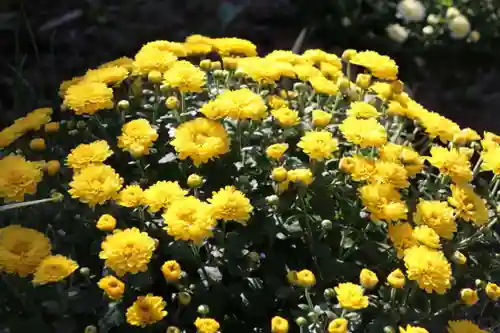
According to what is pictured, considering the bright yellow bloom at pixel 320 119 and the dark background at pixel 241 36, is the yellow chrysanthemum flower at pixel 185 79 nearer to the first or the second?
the bright yellow bloom at pixel 320 119

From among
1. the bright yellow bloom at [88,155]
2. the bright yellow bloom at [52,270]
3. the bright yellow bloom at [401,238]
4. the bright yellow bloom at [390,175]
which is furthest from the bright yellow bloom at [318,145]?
the bright yellow bloom at [52,270]

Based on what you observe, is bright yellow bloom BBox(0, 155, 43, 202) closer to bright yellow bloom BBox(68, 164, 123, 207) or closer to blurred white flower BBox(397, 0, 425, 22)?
bright yellow bloom BBox(68, 164, 123, 207)

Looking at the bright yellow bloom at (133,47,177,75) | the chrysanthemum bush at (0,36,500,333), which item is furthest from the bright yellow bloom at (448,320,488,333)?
the bright yellow bloom at (133,47,177,75)

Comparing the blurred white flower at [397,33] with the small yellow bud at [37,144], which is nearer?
the small yellow bud at [37,144]

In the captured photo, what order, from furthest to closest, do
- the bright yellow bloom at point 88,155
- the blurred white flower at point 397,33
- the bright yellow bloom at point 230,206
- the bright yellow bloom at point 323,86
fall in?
the blurred white flower at point 397,33
the bright yellow bloom at point 323,86
the bright yellow bloom at point 88,155
the bright yellow bloom at point 230,206

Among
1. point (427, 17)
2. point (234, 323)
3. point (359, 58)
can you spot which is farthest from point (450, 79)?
point (234, 323)

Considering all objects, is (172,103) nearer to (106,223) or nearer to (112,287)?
(106,223)

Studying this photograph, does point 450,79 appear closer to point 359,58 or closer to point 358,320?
point 359,58
